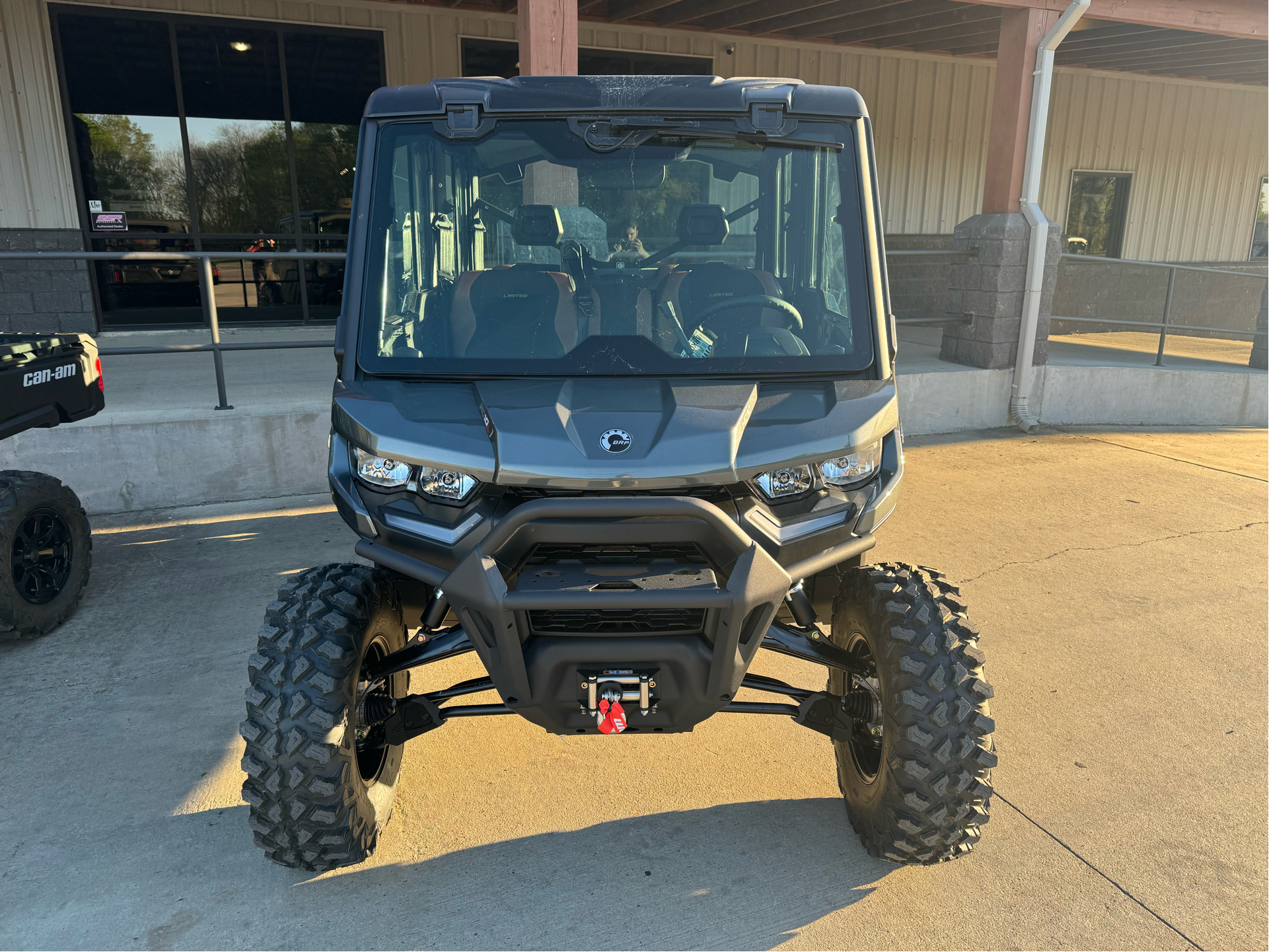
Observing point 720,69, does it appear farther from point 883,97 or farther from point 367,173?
point 367,173

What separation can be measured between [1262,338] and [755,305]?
10000 millimetres

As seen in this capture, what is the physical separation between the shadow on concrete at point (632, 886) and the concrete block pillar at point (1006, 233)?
667cm

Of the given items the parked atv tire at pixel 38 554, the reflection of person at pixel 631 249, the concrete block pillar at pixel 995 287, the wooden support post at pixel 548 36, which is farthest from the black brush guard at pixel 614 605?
the concrete block pillar at pixel 995 287

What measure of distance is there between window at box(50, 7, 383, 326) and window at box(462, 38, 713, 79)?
113 cm

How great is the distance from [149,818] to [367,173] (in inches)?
85.0

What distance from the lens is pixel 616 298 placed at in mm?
2680

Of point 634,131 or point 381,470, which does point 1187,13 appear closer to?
point 634,131

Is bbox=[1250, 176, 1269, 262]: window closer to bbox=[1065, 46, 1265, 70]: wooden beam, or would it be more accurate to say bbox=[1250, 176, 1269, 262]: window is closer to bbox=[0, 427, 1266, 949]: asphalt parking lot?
bbox=[1065, 46, 1265, 70]: wooden beam

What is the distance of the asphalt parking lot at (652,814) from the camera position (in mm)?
2502

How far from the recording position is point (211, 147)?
9945 millimetres

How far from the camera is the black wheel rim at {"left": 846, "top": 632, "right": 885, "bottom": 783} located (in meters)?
2.69

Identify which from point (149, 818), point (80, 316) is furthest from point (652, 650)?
point (80, 316)

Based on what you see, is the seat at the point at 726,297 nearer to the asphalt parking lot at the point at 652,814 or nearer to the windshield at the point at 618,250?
the windshield at the point at 618,250

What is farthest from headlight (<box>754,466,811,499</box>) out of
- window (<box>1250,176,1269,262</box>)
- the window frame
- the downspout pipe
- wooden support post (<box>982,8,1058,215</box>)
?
window (<box>1250,176,1269,262</box>)
